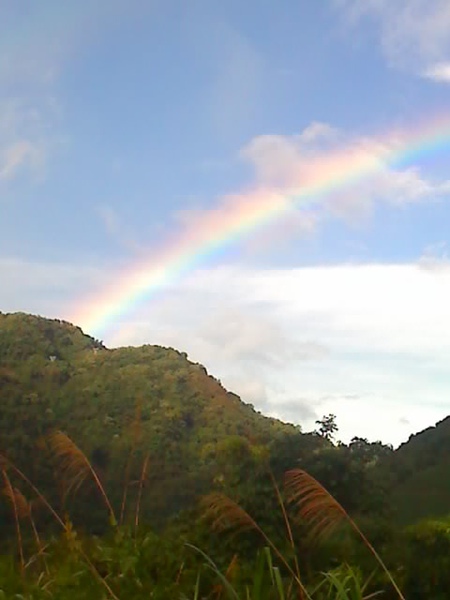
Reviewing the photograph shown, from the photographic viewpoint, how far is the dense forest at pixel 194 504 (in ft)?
12.9

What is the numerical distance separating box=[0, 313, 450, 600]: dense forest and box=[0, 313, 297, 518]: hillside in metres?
0.20

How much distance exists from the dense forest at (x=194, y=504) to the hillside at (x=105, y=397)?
196 mm

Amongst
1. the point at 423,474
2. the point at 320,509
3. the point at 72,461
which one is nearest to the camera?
the point at 320,509

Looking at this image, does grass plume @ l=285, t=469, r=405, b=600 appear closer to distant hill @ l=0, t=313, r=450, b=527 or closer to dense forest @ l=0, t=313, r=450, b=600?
dense forest @ l=0, t=313, r=450, b=600

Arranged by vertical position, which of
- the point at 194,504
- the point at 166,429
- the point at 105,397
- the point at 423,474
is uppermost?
the point at 105,397

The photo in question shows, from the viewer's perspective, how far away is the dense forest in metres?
3.94

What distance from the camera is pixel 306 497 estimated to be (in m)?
3.57

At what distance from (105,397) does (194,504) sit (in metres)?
47.7

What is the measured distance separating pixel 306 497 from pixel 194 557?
125 centimetres

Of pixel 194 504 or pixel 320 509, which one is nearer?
pixel 320 509

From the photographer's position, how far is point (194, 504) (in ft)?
22.2

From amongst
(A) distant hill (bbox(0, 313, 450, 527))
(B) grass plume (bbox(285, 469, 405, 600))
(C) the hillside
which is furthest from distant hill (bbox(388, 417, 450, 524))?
(B) grass plume (bbox(285, 469, 405, 600))

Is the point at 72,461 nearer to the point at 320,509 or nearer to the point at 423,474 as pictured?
the point at 320,509

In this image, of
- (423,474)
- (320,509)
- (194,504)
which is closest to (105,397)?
(423,474)
